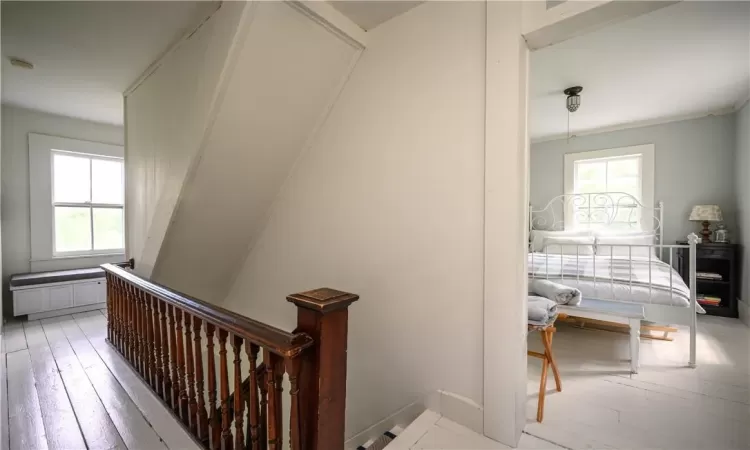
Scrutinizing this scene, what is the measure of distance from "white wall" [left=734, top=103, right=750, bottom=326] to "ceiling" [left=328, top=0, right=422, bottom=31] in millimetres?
4050

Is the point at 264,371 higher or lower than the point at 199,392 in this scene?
higher

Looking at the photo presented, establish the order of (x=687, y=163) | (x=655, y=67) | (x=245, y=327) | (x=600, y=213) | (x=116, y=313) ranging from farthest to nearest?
1. (x=600, y=213)
2. (x=687, y=163)
3. (x=655, y=67)
4. (x=116, y=313)
5. (x=245, y=327)

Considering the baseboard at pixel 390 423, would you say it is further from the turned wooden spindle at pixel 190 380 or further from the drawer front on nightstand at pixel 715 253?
the drawer front on nightstand at pixel 715 253

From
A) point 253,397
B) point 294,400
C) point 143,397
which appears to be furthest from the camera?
point 143,397

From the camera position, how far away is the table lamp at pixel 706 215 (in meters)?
3.75

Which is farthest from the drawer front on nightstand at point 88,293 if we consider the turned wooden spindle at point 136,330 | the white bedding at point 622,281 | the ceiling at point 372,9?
the white bedding at point 622,281

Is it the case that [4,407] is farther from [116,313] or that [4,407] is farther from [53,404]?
[116,313]

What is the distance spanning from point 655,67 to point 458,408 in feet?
10.6

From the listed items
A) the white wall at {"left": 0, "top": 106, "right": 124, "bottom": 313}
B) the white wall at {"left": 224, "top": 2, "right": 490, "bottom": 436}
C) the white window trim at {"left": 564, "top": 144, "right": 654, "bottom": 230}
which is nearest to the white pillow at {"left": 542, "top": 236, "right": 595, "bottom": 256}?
the white window trim at {"left": 564, "top": 144, "right": 654, "bottom": 230}

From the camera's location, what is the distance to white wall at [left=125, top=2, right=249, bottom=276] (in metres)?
1.91

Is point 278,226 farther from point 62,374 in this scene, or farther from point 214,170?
point 62,374

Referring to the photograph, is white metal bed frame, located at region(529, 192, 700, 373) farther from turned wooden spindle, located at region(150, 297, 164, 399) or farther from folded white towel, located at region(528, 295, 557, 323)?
turned wooden spindle, located at region(150, 297, 164, 399)

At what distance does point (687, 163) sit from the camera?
4074mm

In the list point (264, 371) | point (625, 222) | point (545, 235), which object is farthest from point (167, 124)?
point (625, 222)
